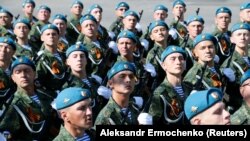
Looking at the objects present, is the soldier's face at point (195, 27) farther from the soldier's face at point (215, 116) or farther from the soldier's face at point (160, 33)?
the soldier's face at point (215, 116)

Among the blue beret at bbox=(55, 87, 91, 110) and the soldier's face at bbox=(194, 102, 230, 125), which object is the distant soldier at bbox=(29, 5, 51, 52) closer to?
the blue beret at bbox=(55, 87, 91, 110)

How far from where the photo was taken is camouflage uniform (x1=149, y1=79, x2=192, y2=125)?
7.38m

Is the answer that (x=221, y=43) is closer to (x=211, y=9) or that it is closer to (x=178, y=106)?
(x=178, y=106)

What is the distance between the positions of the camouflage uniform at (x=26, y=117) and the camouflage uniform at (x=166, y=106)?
1549 mm

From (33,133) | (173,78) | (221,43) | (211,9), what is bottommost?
(33,133)

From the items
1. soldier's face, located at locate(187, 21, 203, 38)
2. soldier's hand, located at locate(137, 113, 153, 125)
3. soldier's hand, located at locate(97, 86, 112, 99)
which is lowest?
soldier's hand, located at locate(137, 113, 153, 125)

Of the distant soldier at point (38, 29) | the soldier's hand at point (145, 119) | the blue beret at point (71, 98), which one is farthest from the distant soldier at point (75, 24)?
the blue beret at point (71, 98)

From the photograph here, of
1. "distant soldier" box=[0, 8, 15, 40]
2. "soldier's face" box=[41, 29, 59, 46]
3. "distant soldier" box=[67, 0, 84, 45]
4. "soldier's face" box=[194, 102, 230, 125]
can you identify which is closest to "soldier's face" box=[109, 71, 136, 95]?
"soldier's face" box=[194, 102, 230, 125]

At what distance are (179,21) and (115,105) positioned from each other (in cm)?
813

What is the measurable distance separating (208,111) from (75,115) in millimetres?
1545

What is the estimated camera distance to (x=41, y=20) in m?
14.6

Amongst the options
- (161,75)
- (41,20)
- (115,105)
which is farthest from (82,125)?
(41,20)

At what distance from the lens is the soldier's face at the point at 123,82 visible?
706 centimetres

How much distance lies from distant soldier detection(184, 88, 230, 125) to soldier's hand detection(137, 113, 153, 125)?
166cm
